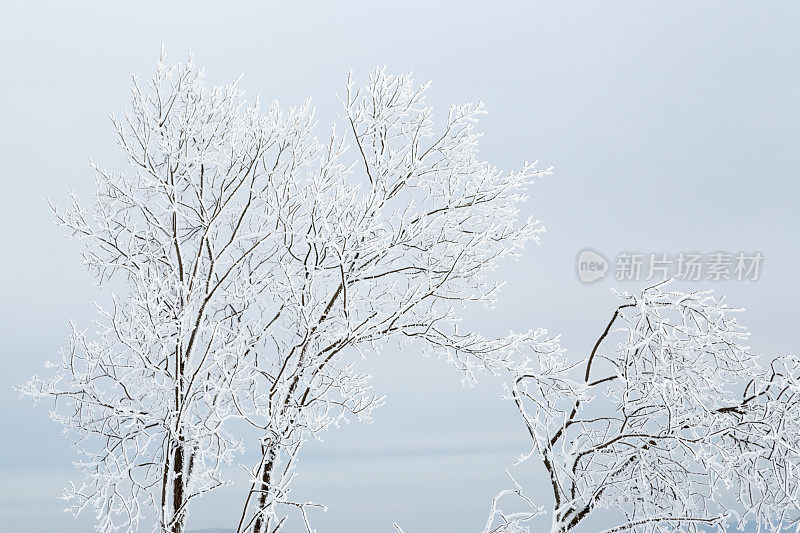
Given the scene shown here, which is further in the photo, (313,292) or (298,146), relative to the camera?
(298,146)

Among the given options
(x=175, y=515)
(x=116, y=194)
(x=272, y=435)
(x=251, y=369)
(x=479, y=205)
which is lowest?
(x=175, y=515)

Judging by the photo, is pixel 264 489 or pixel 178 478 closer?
pixel 264 489

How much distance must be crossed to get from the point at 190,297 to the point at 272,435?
1.50 metres

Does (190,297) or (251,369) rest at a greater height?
(190,297)

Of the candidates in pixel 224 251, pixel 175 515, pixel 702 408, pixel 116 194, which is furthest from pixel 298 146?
pixel 702 408

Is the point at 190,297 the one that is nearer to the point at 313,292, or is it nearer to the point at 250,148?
the point at 313,292

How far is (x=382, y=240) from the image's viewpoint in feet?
23.6

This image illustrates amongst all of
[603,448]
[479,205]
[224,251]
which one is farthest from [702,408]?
[224,251]

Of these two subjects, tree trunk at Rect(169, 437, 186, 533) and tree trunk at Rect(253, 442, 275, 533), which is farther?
tree trunk at Rect(169, 437, 186, 533)

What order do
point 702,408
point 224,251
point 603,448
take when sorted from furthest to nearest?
1. point 224,251
2. point 603,448
3. point 702,408

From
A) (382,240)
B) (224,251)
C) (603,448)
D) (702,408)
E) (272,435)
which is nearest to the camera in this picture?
(702,408)

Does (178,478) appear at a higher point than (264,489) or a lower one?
higher

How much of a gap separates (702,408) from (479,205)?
3384 millimetres

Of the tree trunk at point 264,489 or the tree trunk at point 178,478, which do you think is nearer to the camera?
the tree trunk at point 264,489
